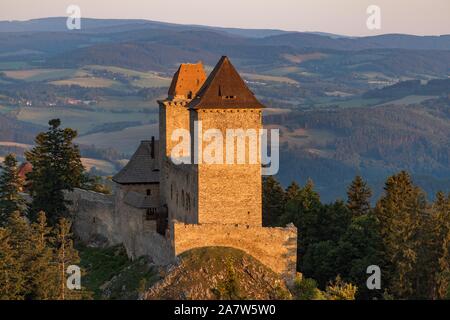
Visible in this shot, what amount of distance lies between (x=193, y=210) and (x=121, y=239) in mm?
9955

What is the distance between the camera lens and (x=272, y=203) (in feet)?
239

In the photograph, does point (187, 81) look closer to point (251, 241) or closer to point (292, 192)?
point (292, 192)

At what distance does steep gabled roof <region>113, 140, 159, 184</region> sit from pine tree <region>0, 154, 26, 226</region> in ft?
38.6

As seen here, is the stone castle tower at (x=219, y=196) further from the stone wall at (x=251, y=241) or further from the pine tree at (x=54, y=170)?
the pine tree at (x=54, y=170)

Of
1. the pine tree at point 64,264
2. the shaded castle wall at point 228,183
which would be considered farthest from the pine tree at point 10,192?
the shaded castle wall at point 228,183

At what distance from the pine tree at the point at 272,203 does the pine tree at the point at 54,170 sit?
39.4 ft

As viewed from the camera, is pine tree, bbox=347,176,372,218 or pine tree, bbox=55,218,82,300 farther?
pine tree, bbox=347,176,372,218

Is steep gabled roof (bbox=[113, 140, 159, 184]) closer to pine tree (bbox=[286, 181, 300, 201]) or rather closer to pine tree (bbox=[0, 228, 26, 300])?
pine tree (bbox=[286, 181, 300, 201])

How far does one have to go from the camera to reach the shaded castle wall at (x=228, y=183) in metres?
56.7

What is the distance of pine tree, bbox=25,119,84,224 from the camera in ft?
240

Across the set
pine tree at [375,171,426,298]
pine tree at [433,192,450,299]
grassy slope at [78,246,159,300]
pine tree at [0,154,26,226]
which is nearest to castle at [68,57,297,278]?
grassy slope at [78,246,159,300]

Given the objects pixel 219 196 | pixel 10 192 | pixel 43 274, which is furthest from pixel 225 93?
pixel 10 192

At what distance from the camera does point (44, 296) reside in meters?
52.2
